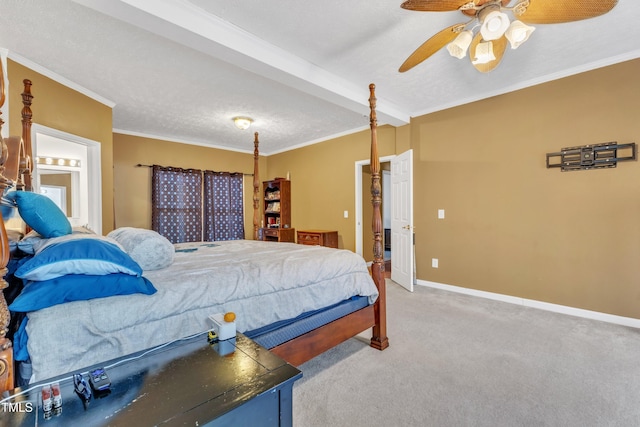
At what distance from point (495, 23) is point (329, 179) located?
4.07 metres

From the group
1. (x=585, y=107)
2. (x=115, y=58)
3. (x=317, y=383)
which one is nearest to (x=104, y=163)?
(x=115, y=58)

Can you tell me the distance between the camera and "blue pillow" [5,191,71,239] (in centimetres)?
140

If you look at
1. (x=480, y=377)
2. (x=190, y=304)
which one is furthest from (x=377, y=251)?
(x=190, y=304)

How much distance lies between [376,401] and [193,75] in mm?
3388

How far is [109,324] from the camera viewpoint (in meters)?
1.18

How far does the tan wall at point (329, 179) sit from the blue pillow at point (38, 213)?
4.20 m

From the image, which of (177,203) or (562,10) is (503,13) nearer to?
(562,10)

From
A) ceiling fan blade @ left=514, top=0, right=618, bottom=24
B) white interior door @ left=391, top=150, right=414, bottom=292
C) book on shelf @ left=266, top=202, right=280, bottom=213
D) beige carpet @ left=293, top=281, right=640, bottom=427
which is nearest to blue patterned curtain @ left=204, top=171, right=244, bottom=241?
book on shelf @ left=266, top=202, right=280, bottom=213

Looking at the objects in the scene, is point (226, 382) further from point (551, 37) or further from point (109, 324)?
point (551, 37)

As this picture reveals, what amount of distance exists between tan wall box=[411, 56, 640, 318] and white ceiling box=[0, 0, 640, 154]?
280 millimetres

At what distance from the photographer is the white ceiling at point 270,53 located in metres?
2.11

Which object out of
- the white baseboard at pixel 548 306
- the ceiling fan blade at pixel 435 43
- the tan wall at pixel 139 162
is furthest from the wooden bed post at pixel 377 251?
the tan wall at pixel 139 162

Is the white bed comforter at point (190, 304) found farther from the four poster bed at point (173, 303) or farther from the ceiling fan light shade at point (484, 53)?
the ceiling fan light shade at point (484, 53)

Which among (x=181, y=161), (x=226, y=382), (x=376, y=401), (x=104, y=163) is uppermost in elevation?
(x=181, y=161)
